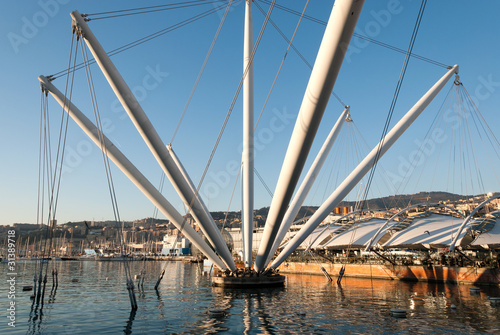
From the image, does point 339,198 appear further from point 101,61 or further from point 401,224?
point 401,224

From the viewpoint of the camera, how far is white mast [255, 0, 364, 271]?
31.3 feet

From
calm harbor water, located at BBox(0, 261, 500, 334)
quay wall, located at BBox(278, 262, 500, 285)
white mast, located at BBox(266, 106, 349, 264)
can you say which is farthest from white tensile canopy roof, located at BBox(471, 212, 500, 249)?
white mast, located at BBox(266, 106, 349, 264)

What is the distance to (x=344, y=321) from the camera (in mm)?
17250

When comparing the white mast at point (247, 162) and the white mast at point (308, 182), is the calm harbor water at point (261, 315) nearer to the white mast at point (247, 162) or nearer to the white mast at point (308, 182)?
→ the white mast at point (247, 162)

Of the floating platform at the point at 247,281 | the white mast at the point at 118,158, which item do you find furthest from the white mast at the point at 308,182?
the white mast at the point at 118,158

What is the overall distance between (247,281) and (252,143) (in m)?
12.0

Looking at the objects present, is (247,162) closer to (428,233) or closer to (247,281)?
(247,281)

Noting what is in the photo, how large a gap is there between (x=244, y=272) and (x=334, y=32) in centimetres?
2516

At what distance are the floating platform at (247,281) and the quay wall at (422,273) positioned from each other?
568 inches

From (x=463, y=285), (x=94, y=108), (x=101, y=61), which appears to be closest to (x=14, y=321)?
(x=94, y=108)

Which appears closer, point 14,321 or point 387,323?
point 387,323

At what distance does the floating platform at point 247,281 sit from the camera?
30.4 meters

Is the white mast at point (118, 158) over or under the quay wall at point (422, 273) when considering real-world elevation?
over

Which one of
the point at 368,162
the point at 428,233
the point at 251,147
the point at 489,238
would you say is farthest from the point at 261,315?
the point at 428,233
